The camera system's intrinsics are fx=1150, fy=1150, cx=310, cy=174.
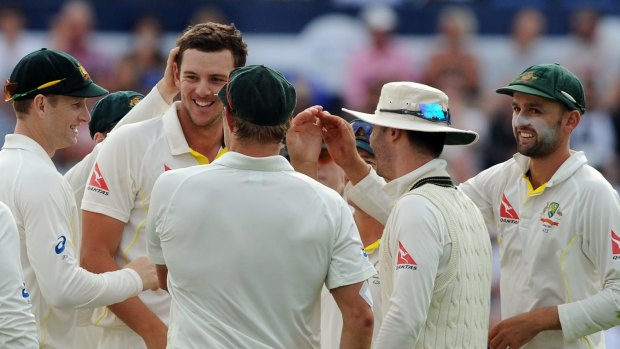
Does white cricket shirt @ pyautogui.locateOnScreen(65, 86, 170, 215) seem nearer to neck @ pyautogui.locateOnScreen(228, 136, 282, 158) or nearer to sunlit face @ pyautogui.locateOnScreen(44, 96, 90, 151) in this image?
sunlit face @ pyautogui.locateOnScreen(44, 96, 90, 151)

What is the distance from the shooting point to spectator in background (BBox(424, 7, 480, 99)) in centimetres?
1332

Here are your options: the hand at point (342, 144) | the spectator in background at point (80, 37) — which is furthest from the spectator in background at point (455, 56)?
the hand at point (342, 144)

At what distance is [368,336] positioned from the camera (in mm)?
4680

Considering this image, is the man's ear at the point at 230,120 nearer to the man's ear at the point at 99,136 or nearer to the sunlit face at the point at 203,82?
the sunlit face at the point at 203,82

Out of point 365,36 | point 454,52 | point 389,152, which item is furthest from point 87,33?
point 389,152

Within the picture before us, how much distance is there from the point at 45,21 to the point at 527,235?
855cm

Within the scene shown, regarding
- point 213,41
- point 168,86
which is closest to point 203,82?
point 213,41

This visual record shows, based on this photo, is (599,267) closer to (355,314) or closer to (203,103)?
(355,314)

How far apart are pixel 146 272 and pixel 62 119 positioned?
0.83 m

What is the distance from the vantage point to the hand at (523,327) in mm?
5617

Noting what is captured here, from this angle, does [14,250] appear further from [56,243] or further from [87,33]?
[87,33]

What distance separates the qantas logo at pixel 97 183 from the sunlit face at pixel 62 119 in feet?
0.64

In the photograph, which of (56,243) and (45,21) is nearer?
(56,243)

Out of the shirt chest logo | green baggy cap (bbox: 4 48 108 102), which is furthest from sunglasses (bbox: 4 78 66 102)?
the shirt chest logo
